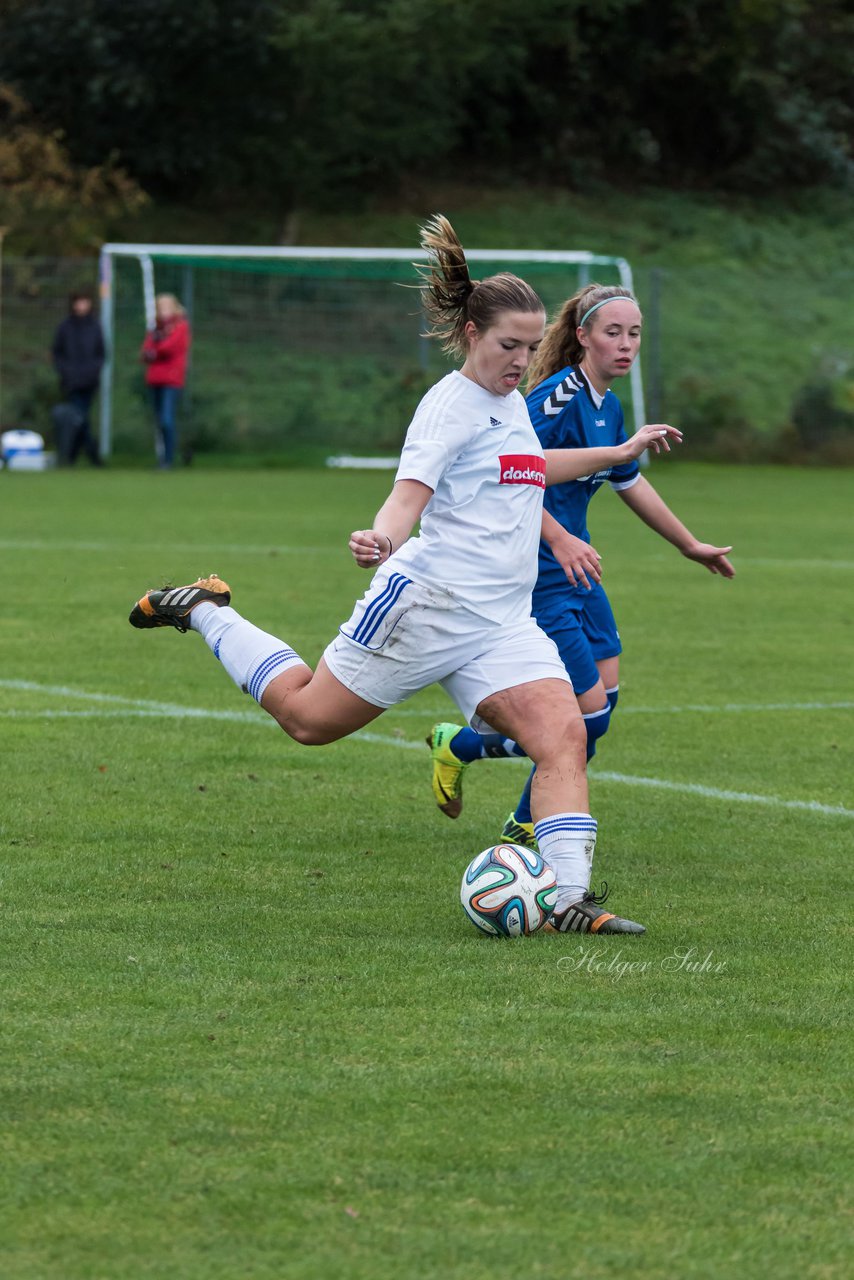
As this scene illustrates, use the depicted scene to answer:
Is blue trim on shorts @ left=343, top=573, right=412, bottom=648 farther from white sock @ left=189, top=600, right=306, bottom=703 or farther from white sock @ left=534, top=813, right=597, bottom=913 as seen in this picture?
white sock @ left=534, top=813, right=597, bottom=913

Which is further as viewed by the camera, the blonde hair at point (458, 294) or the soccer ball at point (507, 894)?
the blonde hair at point (458, 294)

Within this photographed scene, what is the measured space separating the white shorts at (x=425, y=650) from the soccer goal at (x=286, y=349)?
893 inches

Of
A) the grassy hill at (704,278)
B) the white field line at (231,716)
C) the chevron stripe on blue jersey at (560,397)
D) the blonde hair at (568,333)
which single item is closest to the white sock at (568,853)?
the chevron stripe on blue jersey at (560,397)

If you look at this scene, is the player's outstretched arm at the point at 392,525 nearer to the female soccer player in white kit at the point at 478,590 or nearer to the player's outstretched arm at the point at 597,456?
the female soccer player in white kit at the point at 478,590

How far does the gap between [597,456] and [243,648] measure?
115cm

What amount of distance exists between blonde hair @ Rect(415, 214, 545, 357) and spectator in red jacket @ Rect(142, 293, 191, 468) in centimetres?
1944

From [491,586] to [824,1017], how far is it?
1525mm

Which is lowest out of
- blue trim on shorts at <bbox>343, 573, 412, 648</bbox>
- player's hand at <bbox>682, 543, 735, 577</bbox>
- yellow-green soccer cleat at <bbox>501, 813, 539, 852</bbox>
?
yellow-green soccer cleat at <bbox>501, 813, 539, 852</bbox>

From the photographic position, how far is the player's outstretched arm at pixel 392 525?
4758mm

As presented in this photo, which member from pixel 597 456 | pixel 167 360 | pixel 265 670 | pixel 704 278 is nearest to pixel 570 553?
pixel 597 456

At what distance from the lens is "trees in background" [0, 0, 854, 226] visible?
35.5 m

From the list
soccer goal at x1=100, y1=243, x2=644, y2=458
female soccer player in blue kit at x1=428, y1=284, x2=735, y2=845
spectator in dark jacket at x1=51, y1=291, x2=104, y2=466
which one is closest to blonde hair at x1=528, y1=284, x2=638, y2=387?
female soccer player in blue kit at x1=428, y1=284, x2=735, y2=845

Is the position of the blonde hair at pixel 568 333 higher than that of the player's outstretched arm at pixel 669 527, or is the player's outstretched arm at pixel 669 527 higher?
the blonde hair at pixel 568 333

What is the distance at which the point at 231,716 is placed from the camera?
8539 millimetres
